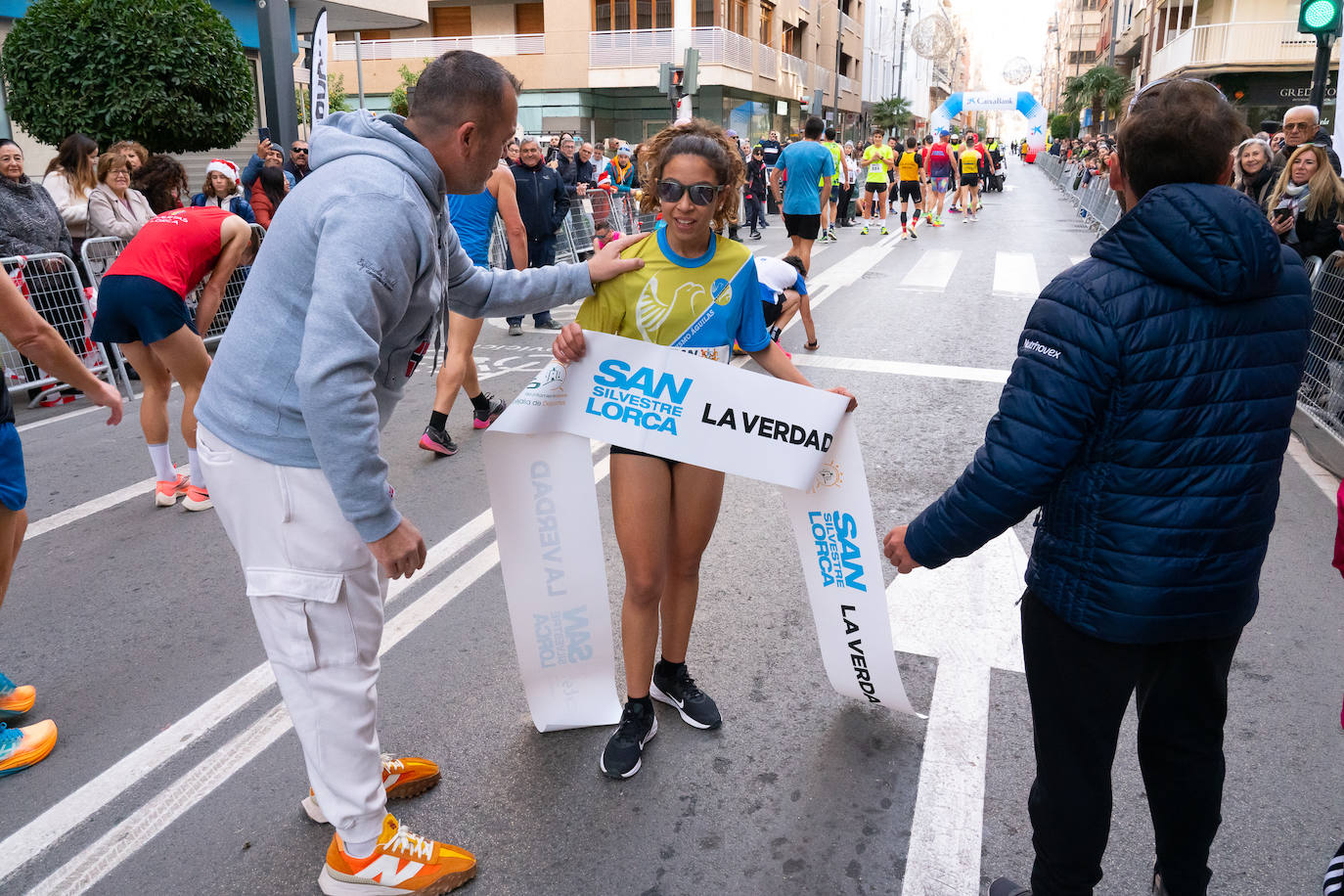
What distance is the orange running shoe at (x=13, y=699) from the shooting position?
340cm

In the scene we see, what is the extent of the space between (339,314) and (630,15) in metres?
42.5

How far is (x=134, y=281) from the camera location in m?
4.86

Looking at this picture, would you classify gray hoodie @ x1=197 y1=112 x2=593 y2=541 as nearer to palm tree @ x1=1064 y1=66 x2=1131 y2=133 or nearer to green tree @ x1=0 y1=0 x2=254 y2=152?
green tree @ x1=0 y1=0 x2=254 y2=152

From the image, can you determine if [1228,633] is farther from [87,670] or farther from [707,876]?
[87,670]

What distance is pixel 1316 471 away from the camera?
616 cm

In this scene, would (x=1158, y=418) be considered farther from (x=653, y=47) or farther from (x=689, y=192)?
(x=653, y=47)

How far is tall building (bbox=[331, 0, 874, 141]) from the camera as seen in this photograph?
132ft

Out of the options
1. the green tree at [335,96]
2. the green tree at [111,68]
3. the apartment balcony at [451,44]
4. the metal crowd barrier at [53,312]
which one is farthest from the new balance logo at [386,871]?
the apartment balcony at [451,44]

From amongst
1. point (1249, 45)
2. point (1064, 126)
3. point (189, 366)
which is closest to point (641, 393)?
point (189, 366)

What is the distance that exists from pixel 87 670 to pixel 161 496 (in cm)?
193

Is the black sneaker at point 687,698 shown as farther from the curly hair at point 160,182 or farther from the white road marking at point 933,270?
the white road marking at point 933,270

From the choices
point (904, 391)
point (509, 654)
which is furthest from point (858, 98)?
point (509, 654)

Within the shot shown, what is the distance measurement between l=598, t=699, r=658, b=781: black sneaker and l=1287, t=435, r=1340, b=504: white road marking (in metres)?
4.44

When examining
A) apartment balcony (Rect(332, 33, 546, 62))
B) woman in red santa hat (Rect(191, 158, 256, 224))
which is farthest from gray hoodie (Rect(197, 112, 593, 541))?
apartment balcony (Rect(332, 33, 546, 62))
